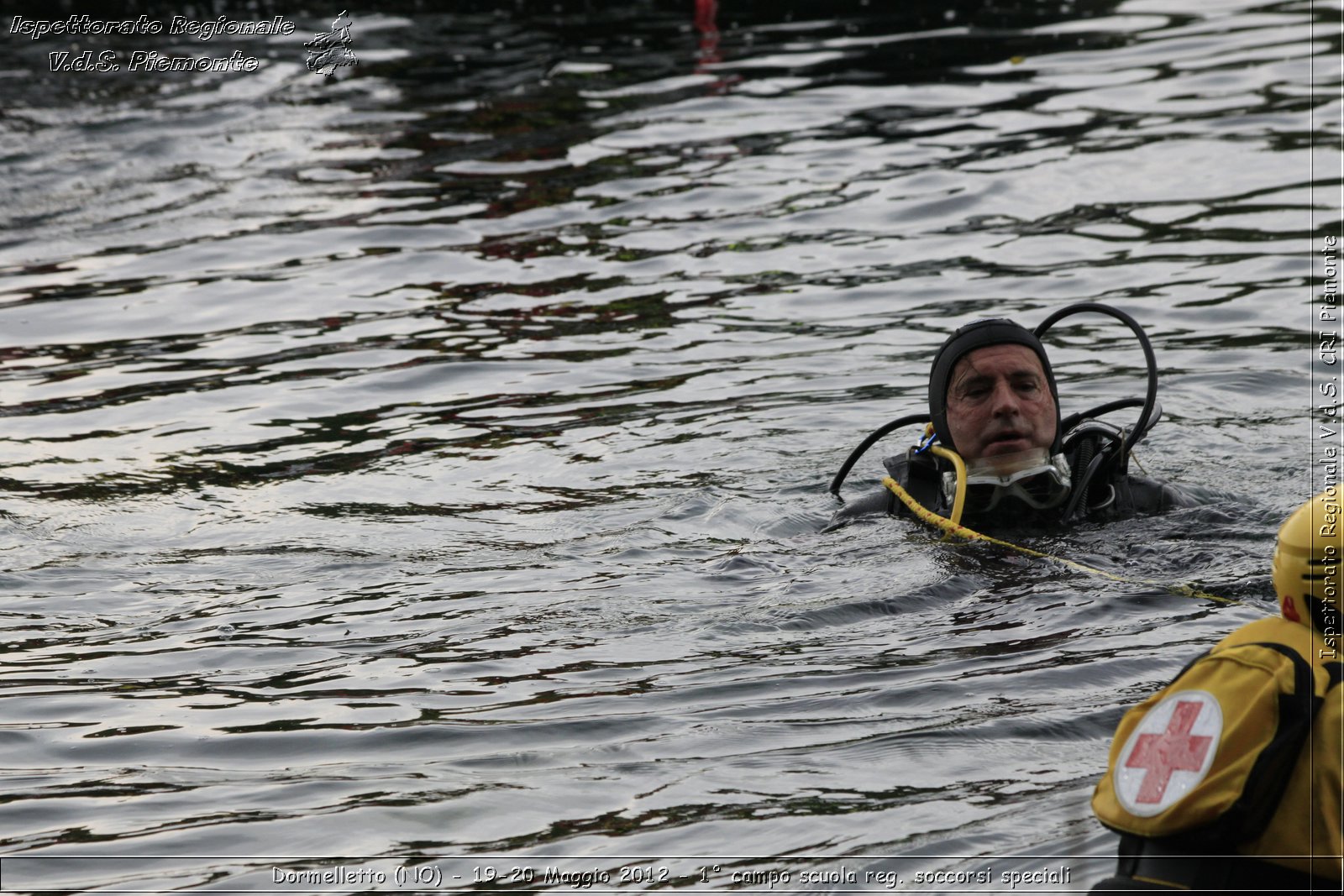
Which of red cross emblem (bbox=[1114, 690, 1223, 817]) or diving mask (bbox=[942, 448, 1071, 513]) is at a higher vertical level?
red cross emblem (bbox=[1114, 690, 1223, 817])

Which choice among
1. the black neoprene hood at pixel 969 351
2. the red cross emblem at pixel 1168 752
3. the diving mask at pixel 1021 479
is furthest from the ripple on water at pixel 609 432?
the red cross emblem at pixel 1168 752

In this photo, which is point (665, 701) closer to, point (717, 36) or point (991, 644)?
point (991, 644)

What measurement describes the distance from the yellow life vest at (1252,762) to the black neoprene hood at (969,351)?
136 inches

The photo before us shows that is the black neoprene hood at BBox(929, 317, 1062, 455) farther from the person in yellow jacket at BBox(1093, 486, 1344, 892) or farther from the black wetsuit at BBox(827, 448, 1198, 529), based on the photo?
the person in yellow jacket at BBox(1093, 486, 1344, 892)

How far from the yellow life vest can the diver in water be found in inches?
124

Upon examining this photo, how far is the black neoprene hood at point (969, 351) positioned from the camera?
6.62 meters

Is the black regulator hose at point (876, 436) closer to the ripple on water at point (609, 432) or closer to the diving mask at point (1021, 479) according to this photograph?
the ripple on water at point (609, 432)

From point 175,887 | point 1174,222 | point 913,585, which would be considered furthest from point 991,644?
point 1174,222

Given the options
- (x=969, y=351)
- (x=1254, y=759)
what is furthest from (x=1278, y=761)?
(x=969, y=351)

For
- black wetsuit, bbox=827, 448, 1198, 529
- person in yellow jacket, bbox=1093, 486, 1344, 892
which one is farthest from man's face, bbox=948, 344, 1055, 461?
Result: person in yellow jacket, bbox=1093, 486, 1344, 892

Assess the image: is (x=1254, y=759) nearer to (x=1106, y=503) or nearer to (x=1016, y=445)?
(x=1016, y=445)

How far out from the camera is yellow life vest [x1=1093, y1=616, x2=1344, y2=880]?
3.04 m

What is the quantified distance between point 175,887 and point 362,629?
1962 mm

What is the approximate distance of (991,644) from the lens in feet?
17.5
